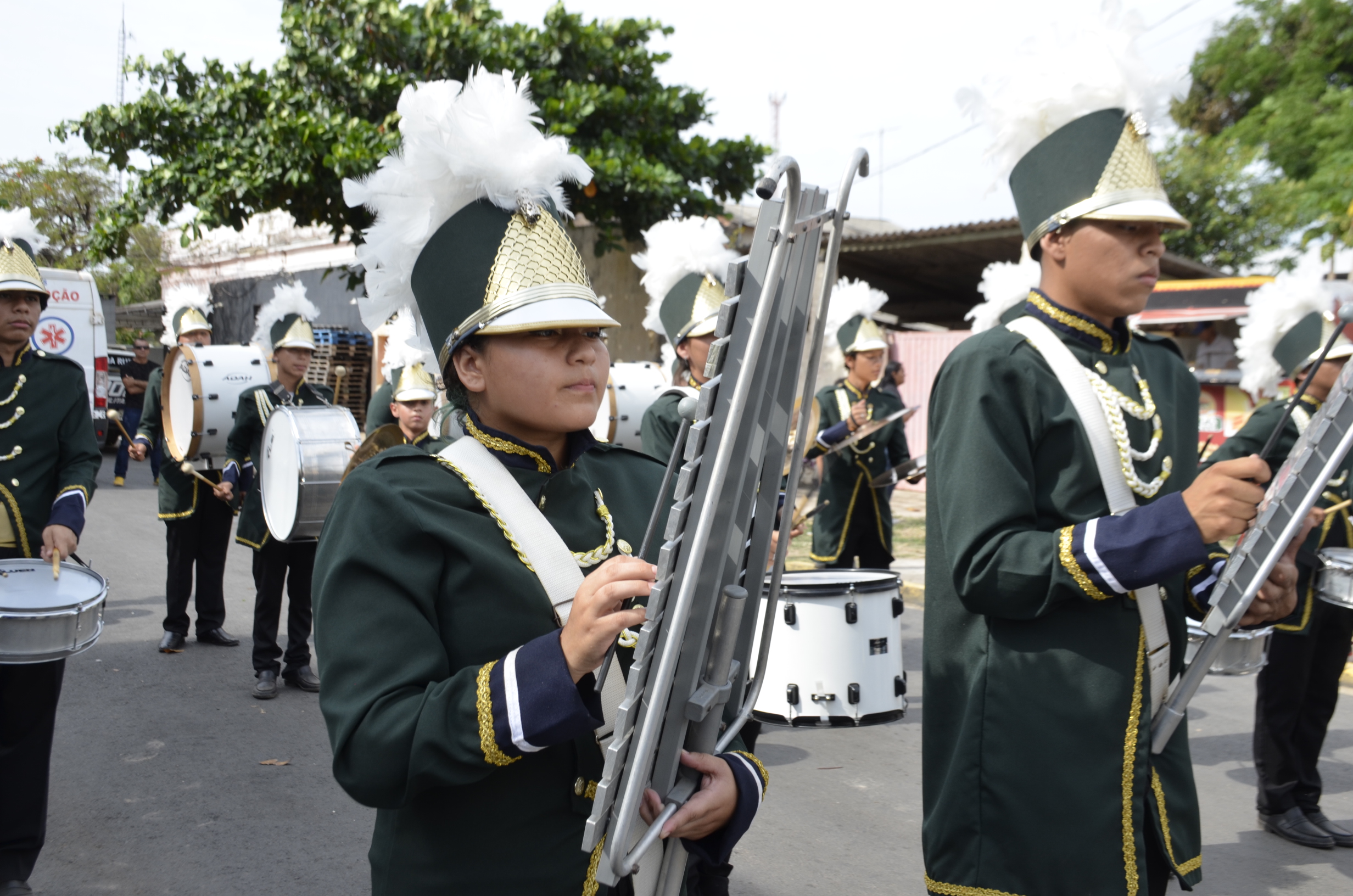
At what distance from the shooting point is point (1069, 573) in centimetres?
217

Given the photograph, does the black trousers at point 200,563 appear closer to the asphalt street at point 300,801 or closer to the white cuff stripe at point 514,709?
the asphalt street at point 300,801

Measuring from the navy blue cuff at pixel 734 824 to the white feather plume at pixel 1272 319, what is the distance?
4.96m

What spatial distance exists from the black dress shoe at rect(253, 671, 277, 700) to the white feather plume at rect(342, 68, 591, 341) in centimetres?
517

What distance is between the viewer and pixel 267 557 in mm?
7008

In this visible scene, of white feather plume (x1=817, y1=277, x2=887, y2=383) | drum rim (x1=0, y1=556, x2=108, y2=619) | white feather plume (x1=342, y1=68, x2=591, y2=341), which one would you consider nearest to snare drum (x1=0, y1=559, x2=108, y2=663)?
drum rim (x1=0, y1=556, x2=108, y2=619)

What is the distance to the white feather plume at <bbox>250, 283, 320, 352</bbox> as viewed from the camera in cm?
806

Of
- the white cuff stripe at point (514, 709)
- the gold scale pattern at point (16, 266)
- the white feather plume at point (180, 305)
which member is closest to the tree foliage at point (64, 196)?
the white feather plume at point (180, 305)

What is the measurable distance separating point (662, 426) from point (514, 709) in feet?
11.1

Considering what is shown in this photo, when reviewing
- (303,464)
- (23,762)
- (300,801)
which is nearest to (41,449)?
(23,762)

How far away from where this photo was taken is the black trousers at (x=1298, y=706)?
477 cm

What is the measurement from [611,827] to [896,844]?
3.52m

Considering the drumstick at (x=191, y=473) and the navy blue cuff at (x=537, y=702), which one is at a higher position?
the navy blue cuff at (x=537, y=702)

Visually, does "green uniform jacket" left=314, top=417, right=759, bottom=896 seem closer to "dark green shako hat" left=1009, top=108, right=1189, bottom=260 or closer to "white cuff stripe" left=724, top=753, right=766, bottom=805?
"white cuff stripe" left=724, top=753, right=766, bottom=805

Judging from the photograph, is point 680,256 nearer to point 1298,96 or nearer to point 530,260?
point 530,260
